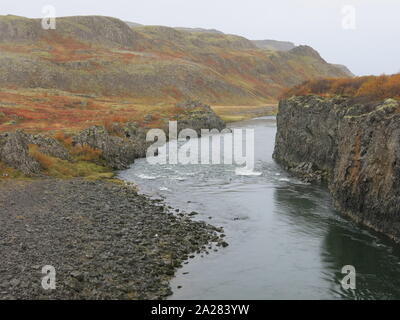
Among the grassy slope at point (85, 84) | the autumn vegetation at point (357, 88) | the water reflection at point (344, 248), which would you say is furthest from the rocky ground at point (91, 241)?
the grassy slope at point (85, 84)

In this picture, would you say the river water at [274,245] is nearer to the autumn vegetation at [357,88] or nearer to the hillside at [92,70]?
the autumn vegetation at [357,88]

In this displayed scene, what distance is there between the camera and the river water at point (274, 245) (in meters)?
25.0

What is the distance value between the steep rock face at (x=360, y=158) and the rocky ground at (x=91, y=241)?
42.1 feet

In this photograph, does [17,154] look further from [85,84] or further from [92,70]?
[92,70]

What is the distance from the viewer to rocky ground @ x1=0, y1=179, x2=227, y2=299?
23531mm

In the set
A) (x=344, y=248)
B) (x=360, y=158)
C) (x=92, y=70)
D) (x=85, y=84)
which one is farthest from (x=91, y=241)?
(x=92, y=70)

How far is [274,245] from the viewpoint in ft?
105

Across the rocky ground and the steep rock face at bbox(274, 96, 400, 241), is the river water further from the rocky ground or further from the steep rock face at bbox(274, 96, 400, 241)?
the rocky ground

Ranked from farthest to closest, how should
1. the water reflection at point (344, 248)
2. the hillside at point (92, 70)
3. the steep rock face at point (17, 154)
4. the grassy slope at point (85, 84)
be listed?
the hillside at point (92, 70) < the grassy slope at point (85, 84) < the steep rock face at point (17, 154) < the water reflection at point (344, 248)

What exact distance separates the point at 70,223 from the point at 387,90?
108 ft

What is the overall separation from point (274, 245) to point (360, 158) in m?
12.5

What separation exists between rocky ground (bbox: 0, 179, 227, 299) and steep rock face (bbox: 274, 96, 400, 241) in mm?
12841
